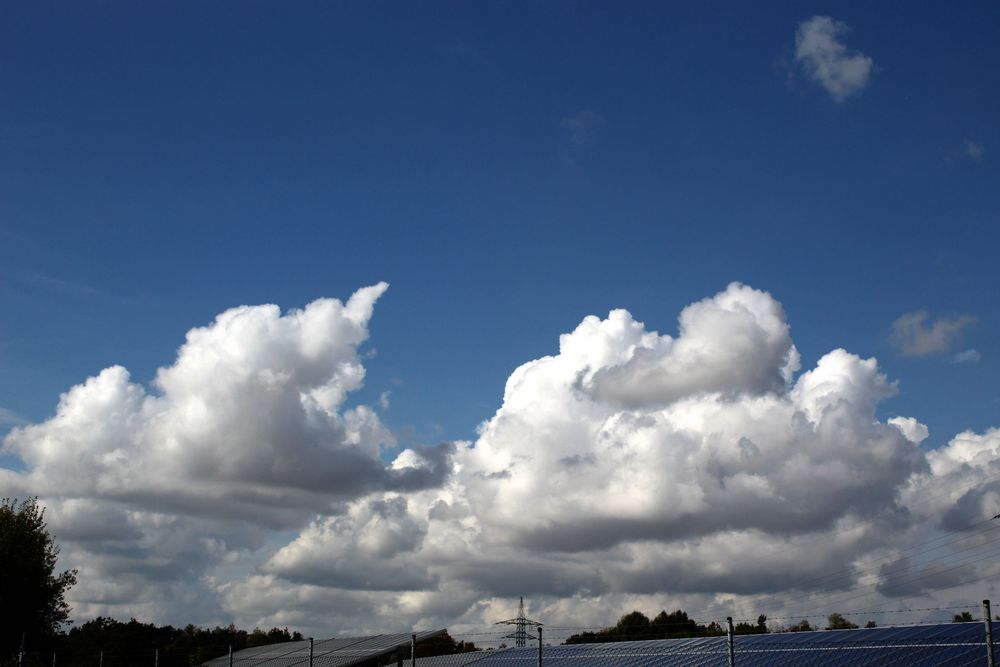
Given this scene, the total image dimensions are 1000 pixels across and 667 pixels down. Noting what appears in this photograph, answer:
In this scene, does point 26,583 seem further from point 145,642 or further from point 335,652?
point 145,642

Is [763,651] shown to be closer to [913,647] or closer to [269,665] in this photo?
[913,647]

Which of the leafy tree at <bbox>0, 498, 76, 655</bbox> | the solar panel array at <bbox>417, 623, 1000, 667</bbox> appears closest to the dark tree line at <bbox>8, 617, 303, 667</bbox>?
the leafy tree at <bbox>0, 498, 76, 655</bbox>

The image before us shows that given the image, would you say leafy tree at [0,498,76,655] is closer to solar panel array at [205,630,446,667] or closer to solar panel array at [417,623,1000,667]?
solar panel array at [205,630,446,667]

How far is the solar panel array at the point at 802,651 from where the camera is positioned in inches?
1096

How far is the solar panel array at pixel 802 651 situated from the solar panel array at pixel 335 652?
6.88m

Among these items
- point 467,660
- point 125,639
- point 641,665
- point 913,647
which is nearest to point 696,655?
point 641,665

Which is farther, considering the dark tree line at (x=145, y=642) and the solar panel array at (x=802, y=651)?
the dark tree line at (x=145, y=642)

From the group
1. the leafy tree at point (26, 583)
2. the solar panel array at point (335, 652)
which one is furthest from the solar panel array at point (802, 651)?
the leafy tree at point (26, 583)

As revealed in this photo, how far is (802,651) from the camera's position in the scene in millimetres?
31641

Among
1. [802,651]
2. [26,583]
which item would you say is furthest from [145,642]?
[802,651]

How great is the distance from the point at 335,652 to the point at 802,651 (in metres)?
29.2

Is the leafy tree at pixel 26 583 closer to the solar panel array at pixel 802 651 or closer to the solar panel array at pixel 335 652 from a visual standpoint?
the solar panel array at pixel 335 652

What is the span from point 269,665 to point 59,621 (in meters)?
20.5

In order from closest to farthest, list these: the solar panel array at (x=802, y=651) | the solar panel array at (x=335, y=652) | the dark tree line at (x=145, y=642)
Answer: the solar panel array at (x=802, y=651)
the solar panel array at (x=335, y=652)
the dark tree line at (x=145, y=642)
